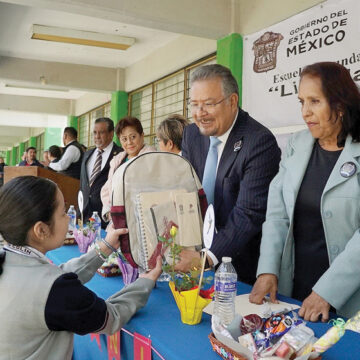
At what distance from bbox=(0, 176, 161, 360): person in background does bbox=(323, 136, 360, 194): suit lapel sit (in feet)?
2.06

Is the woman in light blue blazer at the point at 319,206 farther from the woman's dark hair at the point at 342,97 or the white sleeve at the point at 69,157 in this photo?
the white sleeve at the point at 69,157

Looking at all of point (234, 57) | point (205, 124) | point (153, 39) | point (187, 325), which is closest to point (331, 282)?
point (187, 325)

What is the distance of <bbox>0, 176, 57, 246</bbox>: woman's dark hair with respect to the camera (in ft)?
3.33

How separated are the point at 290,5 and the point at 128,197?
130 inches

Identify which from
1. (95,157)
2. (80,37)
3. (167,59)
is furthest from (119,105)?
(95,157)

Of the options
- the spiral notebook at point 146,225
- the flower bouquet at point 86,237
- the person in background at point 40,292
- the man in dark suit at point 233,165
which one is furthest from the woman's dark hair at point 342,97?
the flower bouquet at point 86,237

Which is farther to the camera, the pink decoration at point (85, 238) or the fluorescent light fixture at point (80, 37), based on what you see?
the fluorescent light fixture at point (80, 37)

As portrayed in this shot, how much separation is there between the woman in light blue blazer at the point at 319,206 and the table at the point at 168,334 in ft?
0.39

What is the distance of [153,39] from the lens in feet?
20.3

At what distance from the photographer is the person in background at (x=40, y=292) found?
94 centimetres

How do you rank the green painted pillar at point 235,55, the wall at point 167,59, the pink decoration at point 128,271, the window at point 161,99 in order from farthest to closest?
the window at point 161,99, the wall at point 167,59, the green painted pillar at point 235,55, the pink decoration at point 128,271

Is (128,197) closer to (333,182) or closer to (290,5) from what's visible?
(333,182)

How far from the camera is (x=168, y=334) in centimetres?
95

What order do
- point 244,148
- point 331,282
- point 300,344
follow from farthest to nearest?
point 244,148 < point 331,282 < point 300,344
